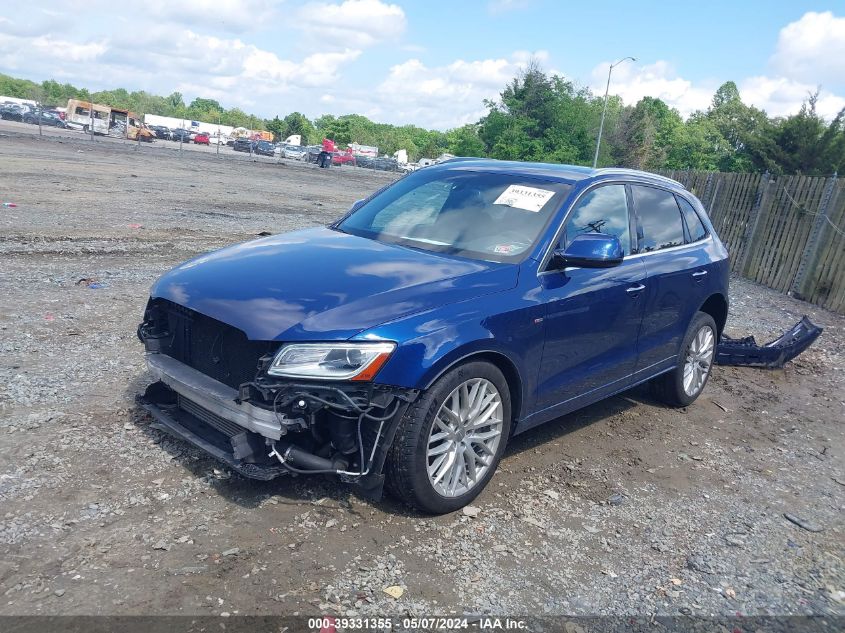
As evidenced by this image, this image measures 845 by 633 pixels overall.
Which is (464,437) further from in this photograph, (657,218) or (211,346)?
(657,218)

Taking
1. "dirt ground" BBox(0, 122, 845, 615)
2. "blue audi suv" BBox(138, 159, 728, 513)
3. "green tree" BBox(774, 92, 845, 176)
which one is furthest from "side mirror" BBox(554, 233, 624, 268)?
"green tree" BBox(774, 92, 845, 176)

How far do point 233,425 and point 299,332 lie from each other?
0.65m

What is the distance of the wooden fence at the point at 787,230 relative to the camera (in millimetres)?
11508

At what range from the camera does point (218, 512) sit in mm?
3551

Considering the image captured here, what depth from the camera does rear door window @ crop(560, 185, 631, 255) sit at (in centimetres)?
450

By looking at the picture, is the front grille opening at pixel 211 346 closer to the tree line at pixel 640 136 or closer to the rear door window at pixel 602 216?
the rear door window at pixel 602 216

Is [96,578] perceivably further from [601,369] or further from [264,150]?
[264,150]

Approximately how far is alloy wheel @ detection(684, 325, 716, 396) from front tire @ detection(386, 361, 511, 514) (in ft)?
8.72

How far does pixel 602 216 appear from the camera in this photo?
4797 mm

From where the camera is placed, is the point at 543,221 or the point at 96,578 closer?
the point at 96,578

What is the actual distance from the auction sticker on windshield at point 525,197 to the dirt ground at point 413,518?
1.68 m

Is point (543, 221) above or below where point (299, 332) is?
above

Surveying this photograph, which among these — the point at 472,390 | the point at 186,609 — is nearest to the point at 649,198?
the point at 472,390

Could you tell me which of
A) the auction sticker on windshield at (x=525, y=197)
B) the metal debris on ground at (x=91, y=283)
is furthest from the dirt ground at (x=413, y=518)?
the auction sticker on windshield at (x=525, y=197)
